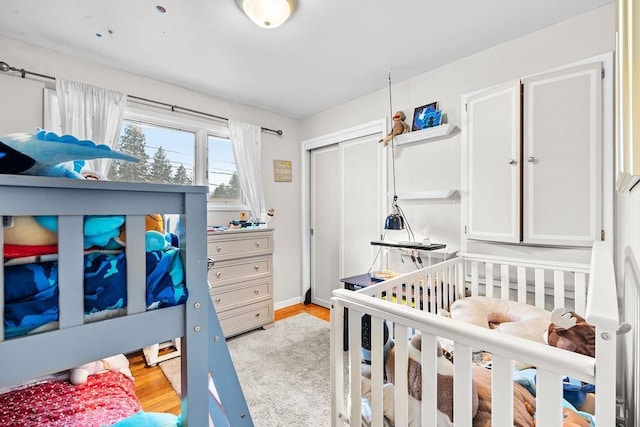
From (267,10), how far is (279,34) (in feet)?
1.01

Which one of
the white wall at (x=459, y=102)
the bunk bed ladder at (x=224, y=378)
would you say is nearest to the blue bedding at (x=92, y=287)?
the bunk bed ladder at (x=224, y=378)

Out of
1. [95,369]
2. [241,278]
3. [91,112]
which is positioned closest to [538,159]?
[241,278]

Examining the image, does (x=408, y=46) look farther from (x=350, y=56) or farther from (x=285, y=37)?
(x=285, y=37)

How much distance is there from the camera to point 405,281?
1.59 metres

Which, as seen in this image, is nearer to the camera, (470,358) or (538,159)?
(470,358)

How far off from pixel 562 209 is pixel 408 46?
1526 millimetres

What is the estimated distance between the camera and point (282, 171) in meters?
3.47

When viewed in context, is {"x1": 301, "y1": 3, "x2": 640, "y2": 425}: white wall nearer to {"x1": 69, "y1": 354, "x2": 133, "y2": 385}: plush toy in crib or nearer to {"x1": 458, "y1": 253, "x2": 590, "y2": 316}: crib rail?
{"x1": 458, "y1": 253, "x2": 590, "y2": 316}: crib rail

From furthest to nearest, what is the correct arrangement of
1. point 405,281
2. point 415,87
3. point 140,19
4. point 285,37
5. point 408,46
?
point 415,87 < point 408,46 < point 285,37 < point 140,19 < point 405,281

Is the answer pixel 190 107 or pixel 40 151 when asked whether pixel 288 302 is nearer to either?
pixel 190 107

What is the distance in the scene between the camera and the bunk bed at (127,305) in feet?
1.92

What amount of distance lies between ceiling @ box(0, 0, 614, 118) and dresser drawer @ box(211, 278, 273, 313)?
1.96 meters

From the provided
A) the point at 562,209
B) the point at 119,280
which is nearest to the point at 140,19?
the point at 119,280

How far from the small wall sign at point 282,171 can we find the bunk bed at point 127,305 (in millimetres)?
2638
